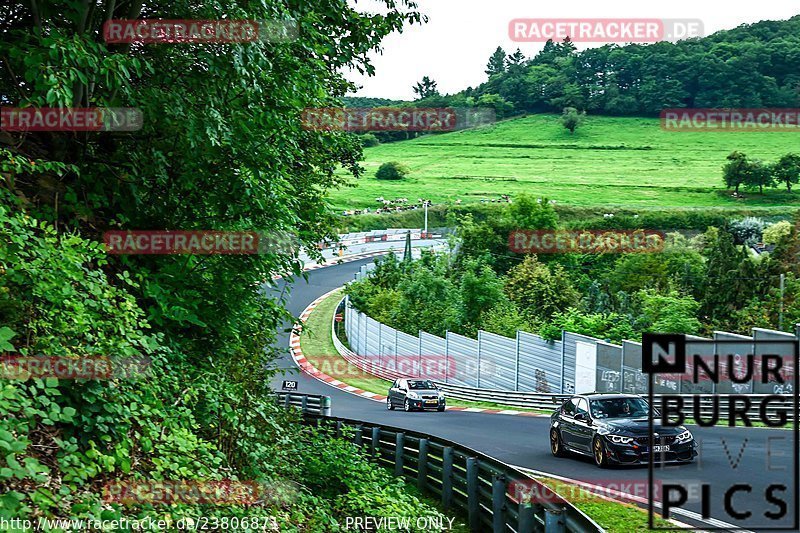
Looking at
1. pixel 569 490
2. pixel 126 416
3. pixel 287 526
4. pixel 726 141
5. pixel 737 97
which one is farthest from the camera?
pixel 726 141

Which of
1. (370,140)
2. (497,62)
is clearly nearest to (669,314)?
(370,140)

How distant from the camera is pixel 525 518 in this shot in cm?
1078

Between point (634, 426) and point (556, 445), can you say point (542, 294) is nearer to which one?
point (556, 445)

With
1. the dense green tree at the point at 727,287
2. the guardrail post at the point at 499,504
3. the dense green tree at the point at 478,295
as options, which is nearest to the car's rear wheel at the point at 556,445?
the guardrail post at the point at 499,504

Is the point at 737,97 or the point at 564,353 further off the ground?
the point at 737,97

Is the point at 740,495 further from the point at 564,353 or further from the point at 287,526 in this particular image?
the point at 564,353

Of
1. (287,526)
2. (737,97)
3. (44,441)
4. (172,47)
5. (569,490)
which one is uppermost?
(737,97)

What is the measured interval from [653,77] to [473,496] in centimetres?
14216

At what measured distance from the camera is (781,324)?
43156 millimetres

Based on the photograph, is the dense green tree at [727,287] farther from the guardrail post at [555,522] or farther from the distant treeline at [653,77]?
the distant treeline at [653,77]

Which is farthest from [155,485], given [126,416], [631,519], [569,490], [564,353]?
[564,353]

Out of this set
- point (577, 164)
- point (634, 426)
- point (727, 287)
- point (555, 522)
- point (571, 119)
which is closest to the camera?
point (555, 522)

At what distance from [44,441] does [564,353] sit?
29170 millimetres

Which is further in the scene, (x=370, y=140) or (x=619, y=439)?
(x=370, y=140)
